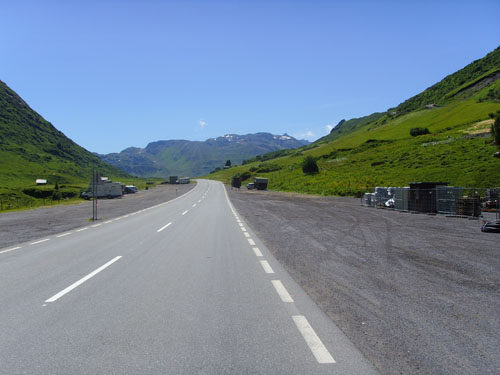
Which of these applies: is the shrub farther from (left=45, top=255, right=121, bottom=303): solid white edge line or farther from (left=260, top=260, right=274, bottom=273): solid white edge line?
(left=45, top=255, right=121, bottom=303): solid white edge line

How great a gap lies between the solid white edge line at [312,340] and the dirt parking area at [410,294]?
39cm

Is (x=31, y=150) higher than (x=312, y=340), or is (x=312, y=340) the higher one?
(x=31, y=150)

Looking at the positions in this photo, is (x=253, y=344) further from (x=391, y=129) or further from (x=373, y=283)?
(x=391, y=129)

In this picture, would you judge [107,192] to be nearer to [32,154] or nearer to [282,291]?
[282,291]

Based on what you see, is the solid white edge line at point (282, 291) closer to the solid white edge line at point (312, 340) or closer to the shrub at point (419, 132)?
the solid white edge line at point (312, 340)

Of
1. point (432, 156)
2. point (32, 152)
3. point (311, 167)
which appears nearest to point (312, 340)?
point (432, 156)

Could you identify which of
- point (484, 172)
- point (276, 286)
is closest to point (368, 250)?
point (276, 286)

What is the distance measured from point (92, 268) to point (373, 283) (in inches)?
229

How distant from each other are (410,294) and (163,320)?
3.85m

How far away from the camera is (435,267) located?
794 cm

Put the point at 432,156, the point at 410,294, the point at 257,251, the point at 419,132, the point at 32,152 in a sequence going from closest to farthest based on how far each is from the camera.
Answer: the point at 410,294, the point at 257,251, the point at 432,156, the point at 419,132, the point at 32,152

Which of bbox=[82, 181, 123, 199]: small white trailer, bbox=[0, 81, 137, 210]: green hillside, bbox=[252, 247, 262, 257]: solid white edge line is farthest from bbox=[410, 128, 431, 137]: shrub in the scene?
bbox=[252, 247, 262, 257]: solid white edge line

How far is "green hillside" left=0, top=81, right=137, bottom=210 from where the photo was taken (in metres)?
88.0

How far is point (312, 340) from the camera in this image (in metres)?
4.15
